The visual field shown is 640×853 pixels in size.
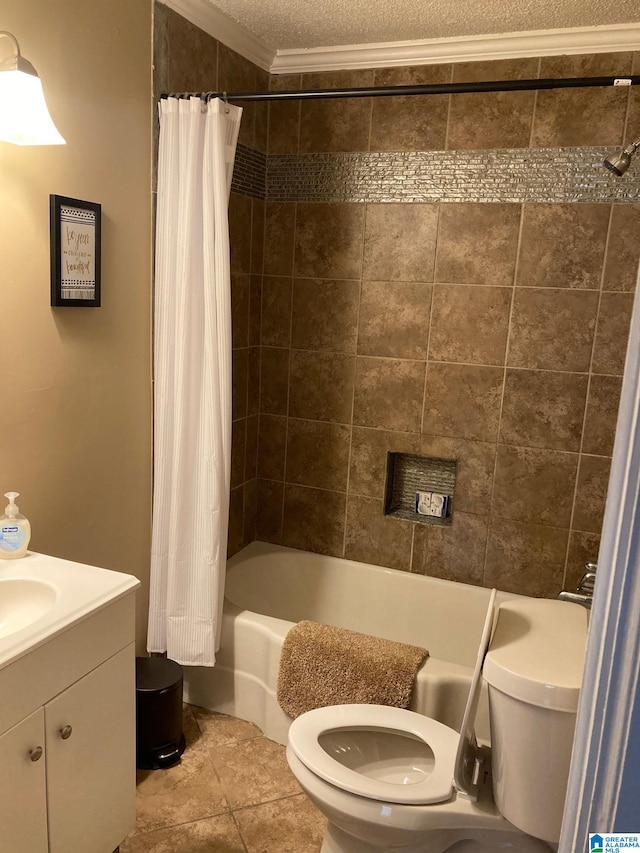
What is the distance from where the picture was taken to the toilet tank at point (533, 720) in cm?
143

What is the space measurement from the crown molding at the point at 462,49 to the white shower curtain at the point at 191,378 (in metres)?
0.81

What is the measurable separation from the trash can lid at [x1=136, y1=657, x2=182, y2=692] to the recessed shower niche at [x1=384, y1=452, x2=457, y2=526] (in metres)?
1.13

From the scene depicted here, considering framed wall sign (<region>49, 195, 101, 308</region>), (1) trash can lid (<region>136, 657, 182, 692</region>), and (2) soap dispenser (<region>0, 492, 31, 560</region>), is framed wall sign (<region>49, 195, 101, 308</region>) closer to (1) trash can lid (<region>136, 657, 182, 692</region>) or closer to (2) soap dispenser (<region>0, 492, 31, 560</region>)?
(2) soap dispenser (<region>0, 492, 31, 560</region>)

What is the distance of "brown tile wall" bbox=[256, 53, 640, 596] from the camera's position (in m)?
2.54

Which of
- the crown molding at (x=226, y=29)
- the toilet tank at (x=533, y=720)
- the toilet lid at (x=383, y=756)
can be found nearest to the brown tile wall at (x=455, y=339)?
the crown molding at (x=226, y=29)

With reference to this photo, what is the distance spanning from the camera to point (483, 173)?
8.61 ft

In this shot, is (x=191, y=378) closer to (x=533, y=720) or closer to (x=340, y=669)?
(x=340, y=669)

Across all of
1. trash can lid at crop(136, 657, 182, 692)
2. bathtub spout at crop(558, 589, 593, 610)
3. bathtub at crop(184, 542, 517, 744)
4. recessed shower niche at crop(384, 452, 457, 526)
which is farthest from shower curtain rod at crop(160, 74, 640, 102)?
trash can lid at crop(136, 657, 182, 692)

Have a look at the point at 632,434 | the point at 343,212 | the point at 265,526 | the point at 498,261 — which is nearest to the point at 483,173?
the point at 498,261

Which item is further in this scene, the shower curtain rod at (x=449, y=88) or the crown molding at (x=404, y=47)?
the crown molding at (x=404, y=47)

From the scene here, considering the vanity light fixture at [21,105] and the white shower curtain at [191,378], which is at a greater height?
the vanity light fixture at [21,105]

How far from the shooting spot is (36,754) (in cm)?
142

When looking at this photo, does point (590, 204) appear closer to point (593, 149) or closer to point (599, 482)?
point (593, 149)

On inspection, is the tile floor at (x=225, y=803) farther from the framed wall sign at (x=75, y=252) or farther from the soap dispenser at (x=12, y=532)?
the framed wall sign at (x=75, y=252)
